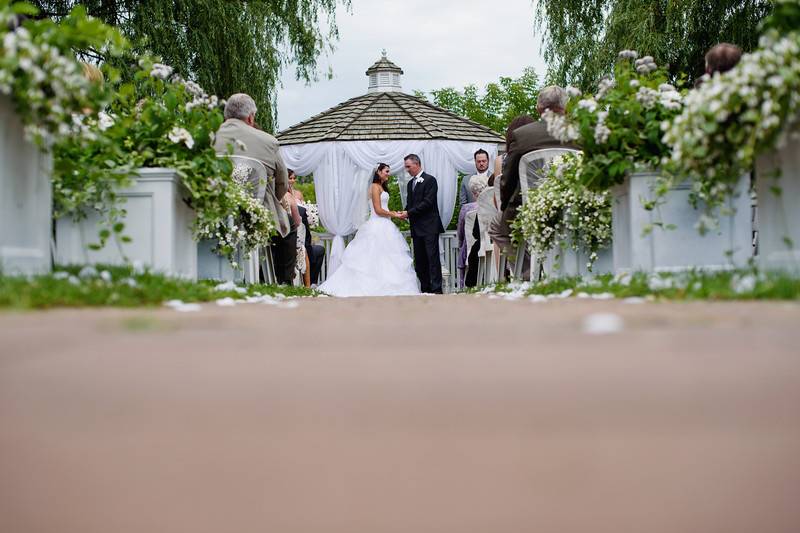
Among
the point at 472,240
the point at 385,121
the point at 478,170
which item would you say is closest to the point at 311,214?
the point at 478,170

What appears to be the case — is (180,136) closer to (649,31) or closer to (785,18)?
(785,18)

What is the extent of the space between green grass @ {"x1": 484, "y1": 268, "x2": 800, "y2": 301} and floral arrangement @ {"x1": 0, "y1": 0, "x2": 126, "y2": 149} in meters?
2.61

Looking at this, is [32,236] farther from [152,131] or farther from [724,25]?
[724,25]

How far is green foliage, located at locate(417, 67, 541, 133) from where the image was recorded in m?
32.6

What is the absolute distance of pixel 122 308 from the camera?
3.63m

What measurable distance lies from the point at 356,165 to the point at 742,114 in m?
12.9

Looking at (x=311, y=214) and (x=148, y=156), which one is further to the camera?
(x=311, y=214)

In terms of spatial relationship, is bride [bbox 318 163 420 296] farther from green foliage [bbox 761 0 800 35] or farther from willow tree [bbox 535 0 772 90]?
green foliage [bbox 761 0 800 35]

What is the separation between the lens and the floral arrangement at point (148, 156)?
4.93 metres

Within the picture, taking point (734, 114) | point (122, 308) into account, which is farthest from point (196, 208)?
point (734, 114)

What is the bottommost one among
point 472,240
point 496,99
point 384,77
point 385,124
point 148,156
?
point 472,240

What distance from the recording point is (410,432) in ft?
Answer: 7.86

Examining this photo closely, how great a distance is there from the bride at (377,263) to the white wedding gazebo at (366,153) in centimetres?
287

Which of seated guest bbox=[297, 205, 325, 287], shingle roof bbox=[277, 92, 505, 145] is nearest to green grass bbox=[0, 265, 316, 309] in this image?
seated guest bbox=[297, 205, 325, 287]
